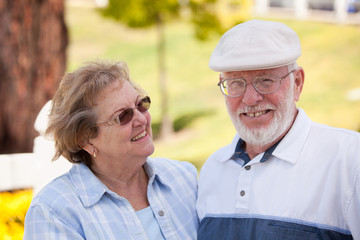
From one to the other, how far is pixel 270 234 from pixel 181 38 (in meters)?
22.3

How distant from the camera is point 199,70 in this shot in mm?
20578

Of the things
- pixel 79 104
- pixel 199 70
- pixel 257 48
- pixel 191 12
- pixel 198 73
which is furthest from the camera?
Answer: pixel 199 70

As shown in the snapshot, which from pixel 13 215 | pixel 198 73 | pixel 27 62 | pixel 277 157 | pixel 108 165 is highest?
pixel 277 157

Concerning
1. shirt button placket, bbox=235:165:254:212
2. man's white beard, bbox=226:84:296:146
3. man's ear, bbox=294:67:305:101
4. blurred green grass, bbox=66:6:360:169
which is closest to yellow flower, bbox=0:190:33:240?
shirt button placket, bbox=235:165:254:212

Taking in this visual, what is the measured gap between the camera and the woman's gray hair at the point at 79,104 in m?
2.76

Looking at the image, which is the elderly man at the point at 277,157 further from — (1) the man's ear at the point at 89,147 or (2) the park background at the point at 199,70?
(2) the park background at the point at 199,70

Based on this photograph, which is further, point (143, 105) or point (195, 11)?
point (195, 11)

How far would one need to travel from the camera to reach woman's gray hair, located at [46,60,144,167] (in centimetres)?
276

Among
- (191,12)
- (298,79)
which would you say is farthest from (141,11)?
(298,79)

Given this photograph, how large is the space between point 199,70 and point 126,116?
17931 millimetres

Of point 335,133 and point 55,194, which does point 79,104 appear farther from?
point 335,133

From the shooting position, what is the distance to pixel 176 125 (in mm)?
16031

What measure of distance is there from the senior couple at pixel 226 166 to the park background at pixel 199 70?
26.9 ft

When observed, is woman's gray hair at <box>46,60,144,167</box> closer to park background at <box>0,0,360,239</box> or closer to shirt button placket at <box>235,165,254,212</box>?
shirt button placket at <box>235,165,254,212</box>
